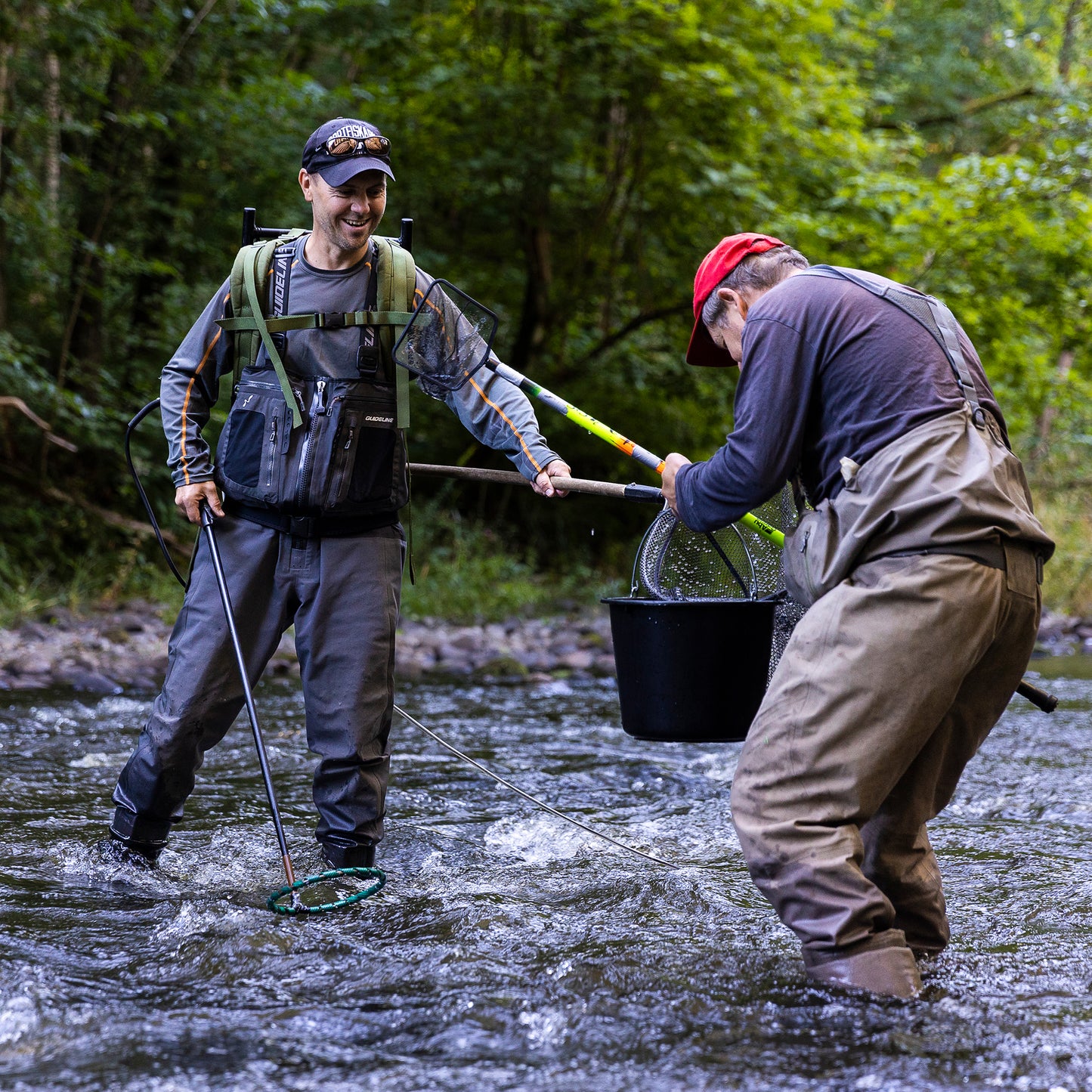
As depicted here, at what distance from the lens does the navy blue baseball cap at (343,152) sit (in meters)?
3.30

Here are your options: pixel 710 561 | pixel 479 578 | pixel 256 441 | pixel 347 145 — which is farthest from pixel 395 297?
pixel 479 578

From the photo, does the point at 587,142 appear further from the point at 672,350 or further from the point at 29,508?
the point at 29,508

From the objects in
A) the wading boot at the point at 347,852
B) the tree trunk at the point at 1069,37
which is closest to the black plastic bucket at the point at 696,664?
the wading boot at the point at 347,852

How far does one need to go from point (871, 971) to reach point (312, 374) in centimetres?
213

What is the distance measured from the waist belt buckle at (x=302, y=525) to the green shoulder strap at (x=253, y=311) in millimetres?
271

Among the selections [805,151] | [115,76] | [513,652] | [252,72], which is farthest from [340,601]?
[805,151]

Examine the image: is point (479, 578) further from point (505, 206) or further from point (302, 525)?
point (302, 525)

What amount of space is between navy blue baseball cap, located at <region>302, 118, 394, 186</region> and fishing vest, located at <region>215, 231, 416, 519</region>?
25 centimetres

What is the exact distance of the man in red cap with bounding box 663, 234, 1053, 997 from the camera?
7.73ft

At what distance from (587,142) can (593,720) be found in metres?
7.17

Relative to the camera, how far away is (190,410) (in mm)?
3568

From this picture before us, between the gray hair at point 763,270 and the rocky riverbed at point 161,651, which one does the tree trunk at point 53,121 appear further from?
the gray hair at point 763,270

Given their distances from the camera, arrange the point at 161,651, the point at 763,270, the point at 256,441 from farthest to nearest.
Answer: the point at 161,651 < the point at 256,441 < the point at 763,270

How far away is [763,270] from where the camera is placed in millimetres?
2715
